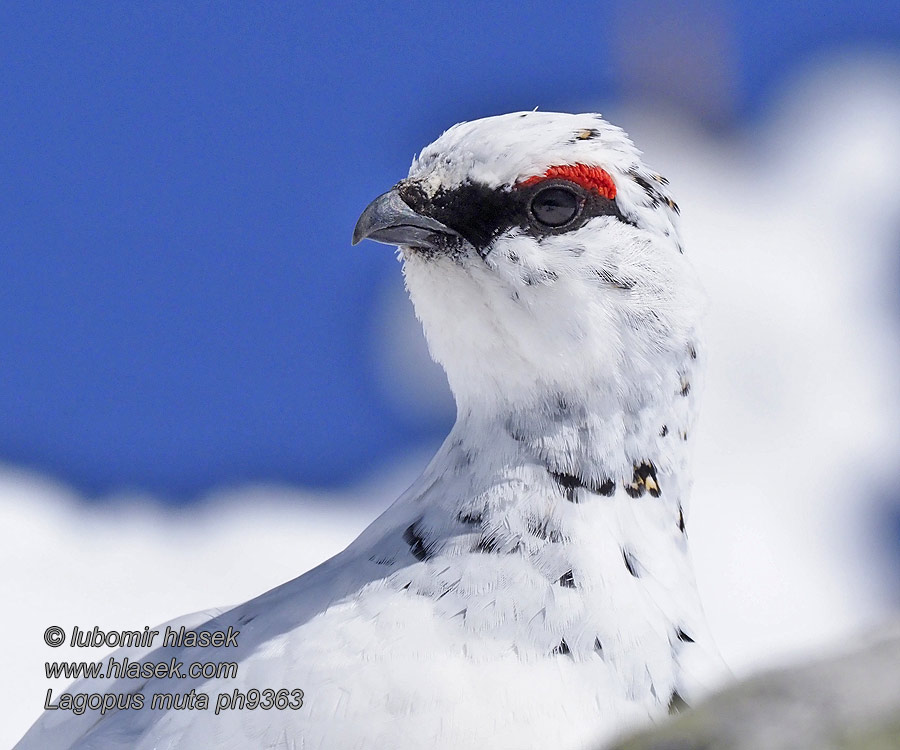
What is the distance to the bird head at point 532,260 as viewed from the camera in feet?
6.73

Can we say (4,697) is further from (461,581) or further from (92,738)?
(461,581)

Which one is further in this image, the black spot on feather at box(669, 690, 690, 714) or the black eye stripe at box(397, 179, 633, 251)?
the black eye stripe at box(397, 179, 633, 251)

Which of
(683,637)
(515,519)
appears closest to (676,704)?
(683,637)

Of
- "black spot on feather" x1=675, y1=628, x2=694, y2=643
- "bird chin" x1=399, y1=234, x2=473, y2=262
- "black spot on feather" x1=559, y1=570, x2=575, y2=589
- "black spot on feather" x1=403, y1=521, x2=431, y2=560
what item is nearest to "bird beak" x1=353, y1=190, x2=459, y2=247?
"bird chin" x1=399, y1=234, x2=473, y2=262

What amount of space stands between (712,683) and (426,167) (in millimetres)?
1258

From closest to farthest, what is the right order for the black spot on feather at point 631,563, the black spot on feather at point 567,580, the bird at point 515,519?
1. the bird at point 515,519
2. the black spot on feather at point 567,580
3. the black spot on feather at point 631,563

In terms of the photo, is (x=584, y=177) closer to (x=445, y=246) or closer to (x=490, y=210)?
(x=490, y=210)

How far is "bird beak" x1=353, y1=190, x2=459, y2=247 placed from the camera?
2080 millimetres

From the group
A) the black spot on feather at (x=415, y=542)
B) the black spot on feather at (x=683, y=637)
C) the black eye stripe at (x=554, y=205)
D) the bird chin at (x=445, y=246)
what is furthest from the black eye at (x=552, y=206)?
the black spot on feather at (x=683, y=637)

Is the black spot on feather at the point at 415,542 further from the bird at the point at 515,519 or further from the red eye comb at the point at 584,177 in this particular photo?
the red eye comb at the point at 584,177

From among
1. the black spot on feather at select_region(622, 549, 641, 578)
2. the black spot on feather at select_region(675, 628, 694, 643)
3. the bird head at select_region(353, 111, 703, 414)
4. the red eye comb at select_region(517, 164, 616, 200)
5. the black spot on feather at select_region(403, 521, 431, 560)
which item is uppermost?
the red eye comb at select_region(517, 164, 616, 200)

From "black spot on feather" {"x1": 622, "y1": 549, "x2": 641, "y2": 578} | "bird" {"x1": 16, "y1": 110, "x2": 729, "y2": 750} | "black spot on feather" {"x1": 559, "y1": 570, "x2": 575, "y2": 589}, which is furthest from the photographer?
"black spot on feather" {"x1": 622, "y1": 549, "x2": 641, "y2": 578}

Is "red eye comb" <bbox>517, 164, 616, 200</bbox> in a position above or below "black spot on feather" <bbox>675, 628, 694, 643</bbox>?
Result: above

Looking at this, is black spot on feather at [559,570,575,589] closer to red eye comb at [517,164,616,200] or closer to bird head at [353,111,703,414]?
bird head at [353,111,703,414]
